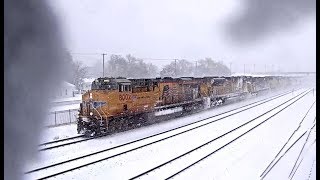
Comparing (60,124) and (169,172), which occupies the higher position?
(60,124)

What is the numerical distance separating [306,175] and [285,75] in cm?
92

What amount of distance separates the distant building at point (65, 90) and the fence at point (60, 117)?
184mm

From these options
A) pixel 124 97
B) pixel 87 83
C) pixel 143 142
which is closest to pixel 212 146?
pixel 143 142

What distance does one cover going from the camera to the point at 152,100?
5445 millimetres

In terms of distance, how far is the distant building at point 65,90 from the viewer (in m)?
3.32

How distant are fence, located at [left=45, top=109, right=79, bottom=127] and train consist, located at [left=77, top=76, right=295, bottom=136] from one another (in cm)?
15

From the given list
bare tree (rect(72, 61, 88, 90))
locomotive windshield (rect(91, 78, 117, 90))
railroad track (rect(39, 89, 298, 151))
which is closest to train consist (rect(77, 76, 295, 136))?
locomotive windshield (rect(91, 78, 117, 90))

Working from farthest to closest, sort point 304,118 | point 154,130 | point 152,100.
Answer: point 152,100 < point 154,130 < point 304,118

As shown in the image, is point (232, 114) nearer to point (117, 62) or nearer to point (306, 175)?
point (306, 175)

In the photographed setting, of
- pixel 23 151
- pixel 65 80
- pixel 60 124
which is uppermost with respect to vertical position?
pixel 65 80

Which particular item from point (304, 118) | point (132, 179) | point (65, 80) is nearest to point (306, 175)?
point (304, 118)

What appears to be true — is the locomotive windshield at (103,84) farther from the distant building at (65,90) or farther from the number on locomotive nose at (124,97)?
the number on locomotive nose at (124,97)

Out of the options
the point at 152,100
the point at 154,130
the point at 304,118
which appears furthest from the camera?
the point at 152,100

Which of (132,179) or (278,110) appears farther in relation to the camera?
(278,110)
